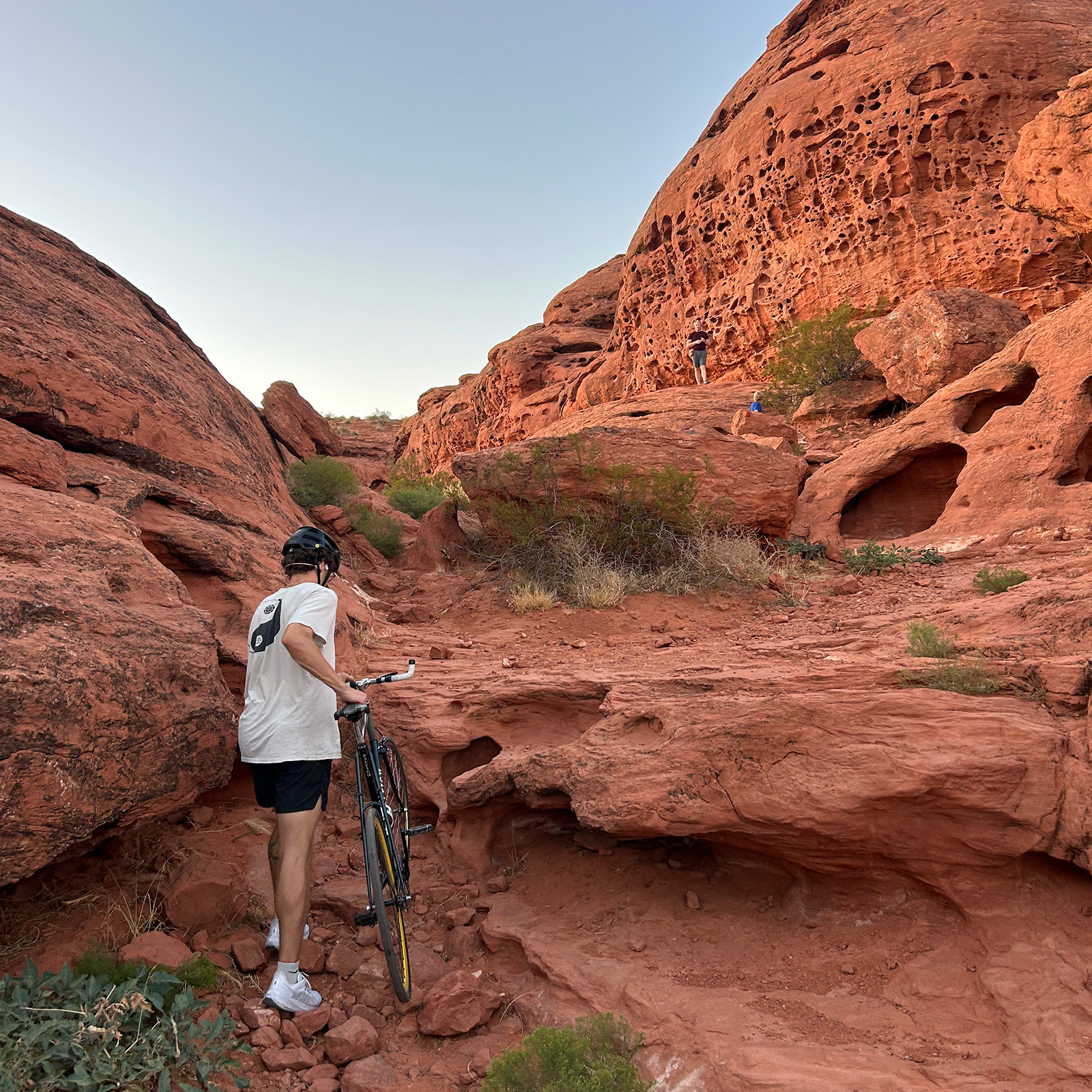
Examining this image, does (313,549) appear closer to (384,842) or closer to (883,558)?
(384,842)

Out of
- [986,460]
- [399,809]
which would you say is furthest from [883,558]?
[399,809]

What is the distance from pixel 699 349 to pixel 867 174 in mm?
5590

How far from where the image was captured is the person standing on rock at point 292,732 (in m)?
2.96

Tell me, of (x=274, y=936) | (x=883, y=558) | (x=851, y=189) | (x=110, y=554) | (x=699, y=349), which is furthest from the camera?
(x=699, y=349)

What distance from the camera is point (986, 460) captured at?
862 centimetres

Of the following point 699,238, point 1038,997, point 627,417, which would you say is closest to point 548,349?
point 699,238

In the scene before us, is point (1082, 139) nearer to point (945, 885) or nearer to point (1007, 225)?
point (1007, 225)

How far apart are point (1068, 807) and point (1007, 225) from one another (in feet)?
54.8

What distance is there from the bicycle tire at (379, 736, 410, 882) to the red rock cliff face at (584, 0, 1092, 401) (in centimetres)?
1663

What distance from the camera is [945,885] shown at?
2873 mm

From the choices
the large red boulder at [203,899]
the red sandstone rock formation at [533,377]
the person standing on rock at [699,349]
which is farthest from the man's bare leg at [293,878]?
the red sandstone rock formation at [533,377]

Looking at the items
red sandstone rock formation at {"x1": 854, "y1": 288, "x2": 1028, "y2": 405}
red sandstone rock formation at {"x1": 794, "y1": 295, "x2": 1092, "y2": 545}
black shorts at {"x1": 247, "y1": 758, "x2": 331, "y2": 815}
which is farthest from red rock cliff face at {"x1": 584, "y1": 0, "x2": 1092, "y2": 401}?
black shorts at {"x1": 247, "y1": 758, "x2": 331, "y2": 815}

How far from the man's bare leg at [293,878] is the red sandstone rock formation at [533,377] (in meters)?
22.5

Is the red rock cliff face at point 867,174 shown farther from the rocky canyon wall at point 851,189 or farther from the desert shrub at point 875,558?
the desert shrub at point 875,558
